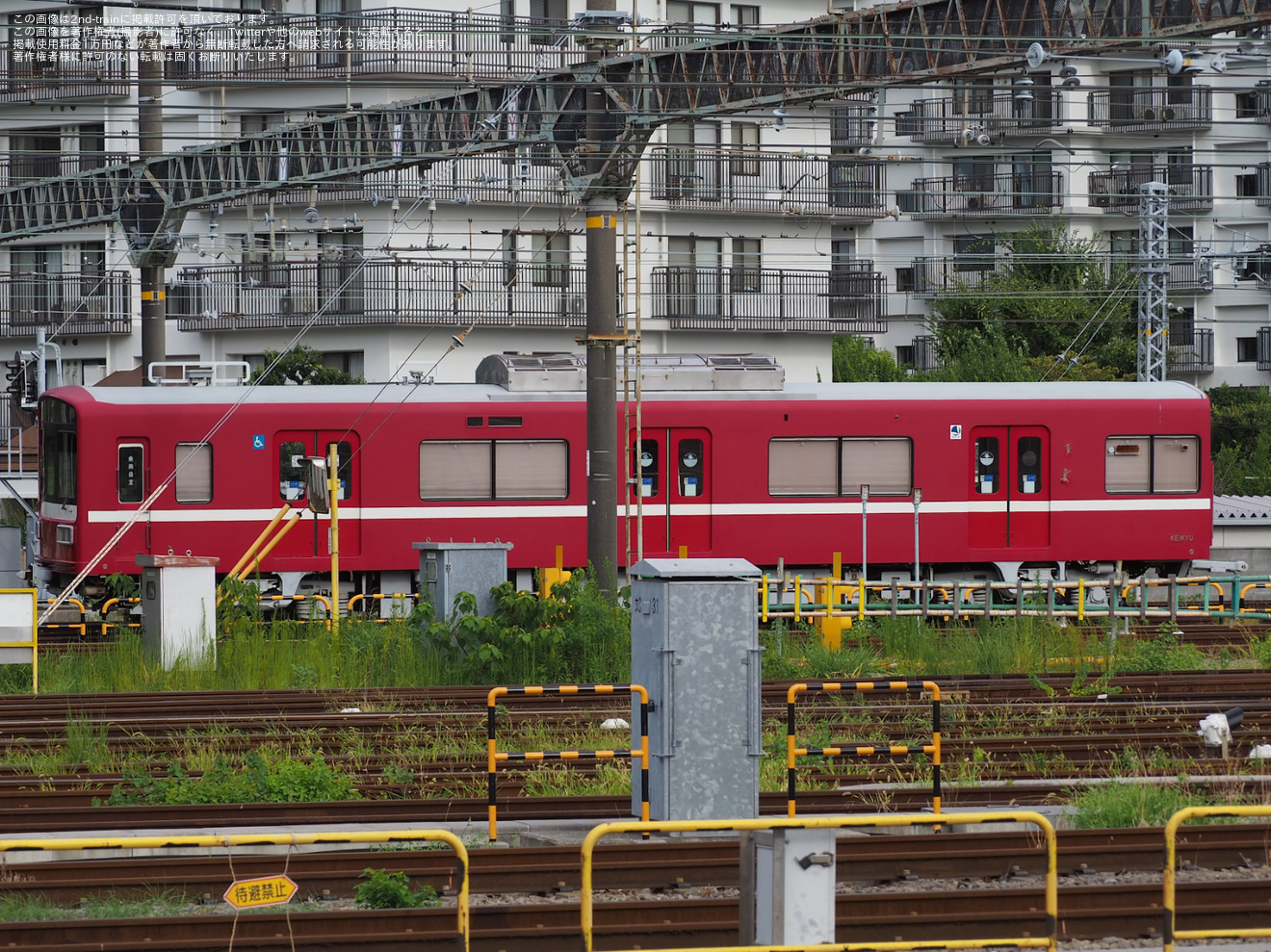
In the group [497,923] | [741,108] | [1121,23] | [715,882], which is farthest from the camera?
[741,108]

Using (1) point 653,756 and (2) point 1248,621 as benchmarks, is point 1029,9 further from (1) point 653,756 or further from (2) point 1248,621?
(1) point 653,756

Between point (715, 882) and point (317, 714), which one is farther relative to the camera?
point (317, 714)

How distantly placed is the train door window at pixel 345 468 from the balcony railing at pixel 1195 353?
3922cm

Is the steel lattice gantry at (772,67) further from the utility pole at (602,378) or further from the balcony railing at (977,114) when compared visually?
the balcony railing at (977,114)

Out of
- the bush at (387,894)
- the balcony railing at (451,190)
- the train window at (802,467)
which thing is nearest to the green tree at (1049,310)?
the balcony railing at (451,190)

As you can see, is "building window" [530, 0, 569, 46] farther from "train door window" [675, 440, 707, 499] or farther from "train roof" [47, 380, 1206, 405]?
"train door window" [675, 440, 707, 499]

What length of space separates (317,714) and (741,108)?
9023 millimetres

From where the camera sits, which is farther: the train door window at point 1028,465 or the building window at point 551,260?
the building window at point 551,260

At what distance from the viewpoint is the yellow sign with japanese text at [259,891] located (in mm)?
7414

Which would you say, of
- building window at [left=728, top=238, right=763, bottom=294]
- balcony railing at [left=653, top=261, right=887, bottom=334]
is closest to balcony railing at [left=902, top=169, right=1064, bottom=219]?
balcony railing at [left=653, top=261, right=887, bottom=334]

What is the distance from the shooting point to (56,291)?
49.4 metres

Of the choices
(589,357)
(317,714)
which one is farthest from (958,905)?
(589,357)

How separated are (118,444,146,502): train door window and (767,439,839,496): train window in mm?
8272

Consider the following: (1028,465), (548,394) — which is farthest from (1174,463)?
(548,394)
